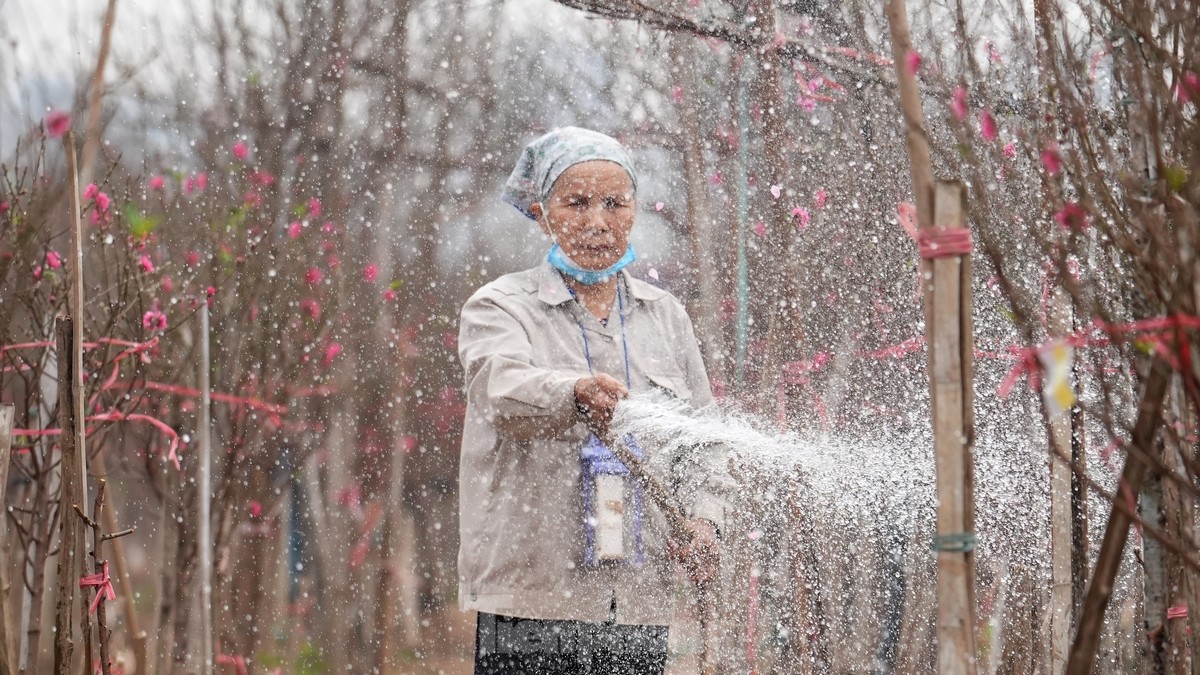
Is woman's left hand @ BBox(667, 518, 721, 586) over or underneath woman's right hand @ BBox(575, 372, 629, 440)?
underneath

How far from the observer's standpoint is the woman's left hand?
7.35 feet

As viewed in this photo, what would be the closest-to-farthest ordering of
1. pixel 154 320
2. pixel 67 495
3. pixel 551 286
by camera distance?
pixel 67 495 < pixel 551 286 < pixel 154 320

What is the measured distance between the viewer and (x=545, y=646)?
7.37 feet

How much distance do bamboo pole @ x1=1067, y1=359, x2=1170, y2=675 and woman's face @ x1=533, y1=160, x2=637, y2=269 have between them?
1.27 metres

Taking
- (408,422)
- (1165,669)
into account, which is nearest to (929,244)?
(1165,669)

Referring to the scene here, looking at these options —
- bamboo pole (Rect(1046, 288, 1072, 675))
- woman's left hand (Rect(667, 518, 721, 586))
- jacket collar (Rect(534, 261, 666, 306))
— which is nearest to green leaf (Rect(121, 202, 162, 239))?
jacket collar (Rect(534, 261, 666, 306))

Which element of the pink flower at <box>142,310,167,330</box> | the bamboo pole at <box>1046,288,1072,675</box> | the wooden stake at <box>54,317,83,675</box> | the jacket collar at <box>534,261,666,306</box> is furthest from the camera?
the pink flower at <box>142,310,167,330</box>

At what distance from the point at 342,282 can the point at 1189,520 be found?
439 cm

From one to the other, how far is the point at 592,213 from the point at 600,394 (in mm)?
510

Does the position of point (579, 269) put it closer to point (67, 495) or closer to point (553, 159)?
point (553, 159)

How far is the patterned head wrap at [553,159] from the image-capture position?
7.71ft

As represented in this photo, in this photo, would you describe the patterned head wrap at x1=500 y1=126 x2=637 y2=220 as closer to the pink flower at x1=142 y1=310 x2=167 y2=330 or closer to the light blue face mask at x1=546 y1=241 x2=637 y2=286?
the light blue face mask at x1=546 y1=241 x2=637 y2=286

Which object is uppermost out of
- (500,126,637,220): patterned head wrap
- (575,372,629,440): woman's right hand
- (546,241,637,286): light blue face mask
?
(500,126,637,220): patterned head wrap

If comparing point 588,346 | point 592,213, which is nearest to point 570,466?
point 588,346
